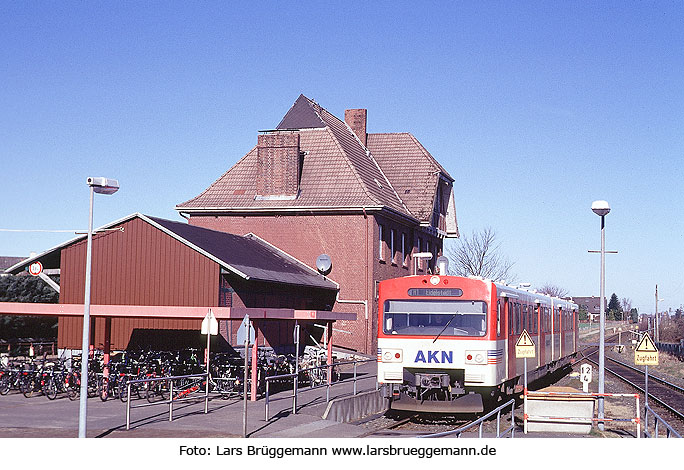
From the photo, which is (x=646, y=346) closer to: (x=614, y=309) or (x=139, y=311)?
(x=139, y=311)

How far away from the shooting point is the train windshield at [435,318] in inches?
786

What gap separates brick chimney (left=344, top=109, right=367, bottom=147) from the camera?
51344 millimetres

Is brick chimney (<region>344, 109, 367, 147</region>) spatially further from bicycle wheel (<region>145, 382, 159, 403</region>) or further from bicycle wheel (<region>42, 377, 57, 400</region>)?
bicycle wheel (<region>42, 377, 57, 400</region>)

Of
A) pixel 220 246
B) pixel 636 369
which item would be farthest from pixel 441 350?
pixel 636 369

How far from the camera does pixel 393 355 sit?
20.3m

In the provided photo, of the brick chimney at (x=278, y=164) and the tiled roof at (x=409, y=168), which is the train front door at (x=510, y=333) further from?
the tiled roof at (x=409, y=168)

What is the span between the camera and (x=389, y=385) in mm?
20500

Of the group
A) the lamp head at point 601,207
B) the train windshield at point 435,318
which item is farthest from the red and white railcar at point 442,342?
the lamp head at point 601,207

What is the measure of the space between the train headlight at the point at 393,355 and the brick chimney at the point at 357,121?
104 feet

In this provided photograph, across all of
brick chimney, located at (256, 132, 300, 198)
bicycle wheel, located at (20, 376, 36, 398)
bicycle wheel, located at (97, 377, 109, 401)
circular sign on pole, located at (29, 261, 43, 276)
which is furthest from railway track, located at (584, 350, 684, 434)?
circular sign on pole, located at (29, 261, 43, 276)

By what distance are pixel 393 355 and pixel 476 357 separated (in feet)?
5.90

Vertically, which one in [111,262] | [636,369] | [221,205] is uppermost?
[221,205]
